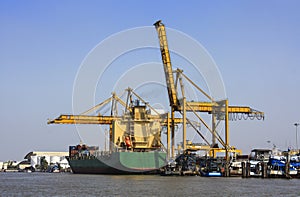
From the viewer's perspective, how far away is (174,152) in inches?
3359

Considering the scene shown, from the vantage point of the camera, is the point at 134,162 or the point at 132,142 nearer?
the point at 134,162

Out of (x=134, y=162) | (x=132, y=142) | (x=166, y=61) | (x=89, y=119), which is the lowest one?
(x=134, y=162)

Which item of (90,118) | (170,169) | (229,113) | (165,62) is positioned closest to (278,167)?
(229,113)

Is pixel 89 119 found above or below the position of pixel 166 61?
below

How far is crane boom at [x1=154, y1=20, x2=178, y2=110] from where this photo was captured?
79938 mm

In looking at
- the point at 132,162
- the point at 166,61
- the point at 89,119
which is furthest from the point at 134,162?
the point at 166,61

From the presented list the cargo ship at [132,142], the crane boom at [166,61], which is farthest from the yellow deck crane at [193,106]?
the cargo ship at [132,142]

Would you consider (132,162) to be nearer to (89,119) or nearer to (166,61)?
(89,119)

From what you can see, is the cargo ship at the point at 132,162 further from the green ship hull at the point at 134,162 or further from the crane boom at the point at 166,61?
the crane boom at the point at 166,61

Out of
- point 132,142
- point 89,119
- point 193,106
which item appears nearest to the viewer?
point 193,106

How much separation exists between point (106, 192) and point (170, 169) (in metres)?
Result: 37.8

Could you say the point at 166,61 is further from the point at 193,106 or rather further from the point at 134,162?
the point at 134,162

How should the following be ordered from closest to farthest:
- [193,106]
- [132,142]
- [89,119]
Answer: [193,106] → [132,142] → [89,119]

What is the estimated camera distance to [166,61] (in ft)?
263
